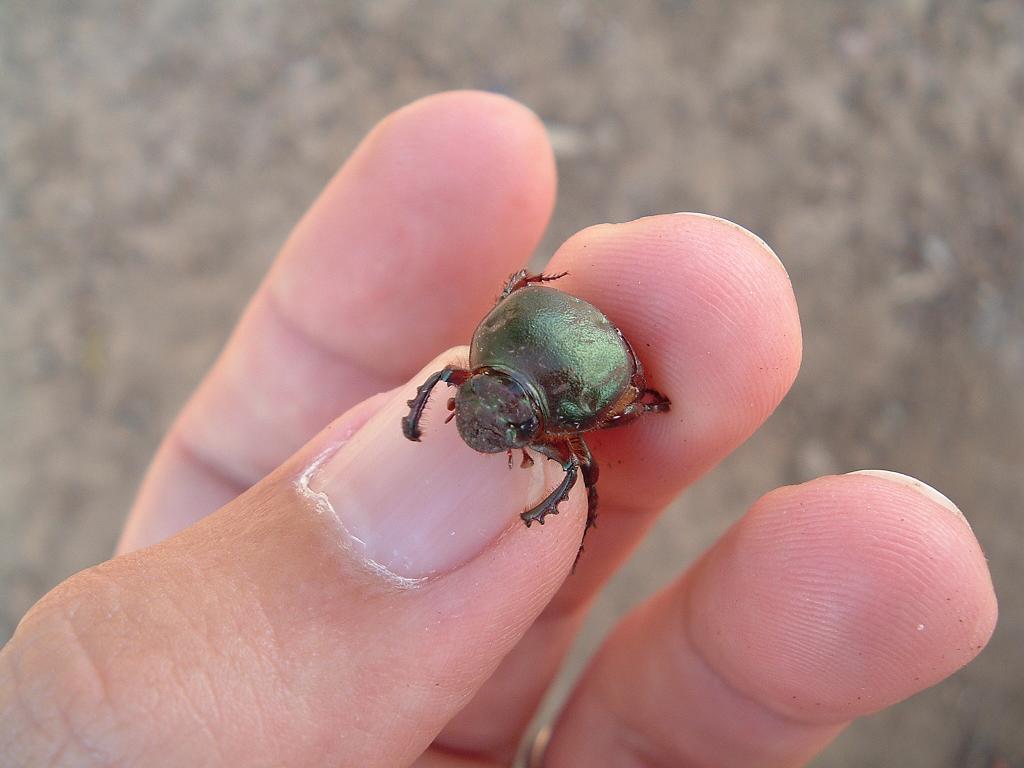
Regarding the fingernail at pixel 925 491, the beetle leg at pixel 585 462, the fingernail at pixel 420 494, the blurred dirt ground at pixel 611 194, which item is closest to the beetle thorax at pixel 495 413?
the fingernail at pixel 420 494

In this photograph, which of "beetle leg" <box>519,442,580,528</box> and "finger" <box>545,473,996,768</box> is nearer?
"beetle leg" <box>519,442,580,528</box>

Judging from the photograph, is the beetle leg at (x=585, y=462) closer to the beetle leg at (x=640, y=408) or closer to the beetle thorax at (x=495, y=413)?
the beetle leg at (x=640, y=408)

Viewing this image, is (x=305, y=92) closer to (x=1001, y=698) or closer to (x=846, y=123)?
(x=846, y=123)

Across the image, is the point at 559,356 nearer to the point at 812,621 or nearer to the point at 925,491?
the point at 812,621

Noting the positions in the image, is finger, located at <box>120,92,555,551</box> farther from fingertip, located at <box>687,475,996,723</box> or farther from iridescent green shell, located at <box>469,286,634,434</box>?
fingertip, located at <box>687,475,996,723</box>

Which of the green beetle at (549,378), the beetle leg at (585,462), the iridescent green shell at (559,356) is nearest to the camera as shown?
the green beetle at (549,378)

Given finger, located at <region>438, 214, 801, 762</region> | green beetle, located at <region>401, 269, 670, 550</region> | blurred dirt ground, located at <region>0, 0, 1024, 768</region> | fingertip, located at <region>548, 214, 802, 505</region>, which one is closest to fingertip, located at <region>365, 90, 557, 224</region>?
finger, located at <region>438, 214, 801, 762</region>
